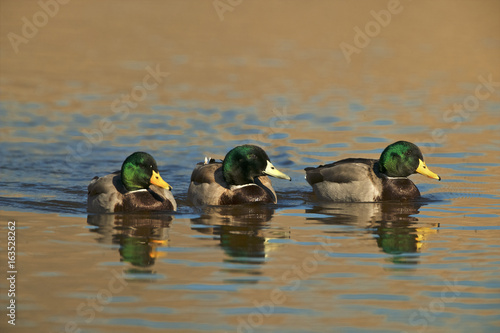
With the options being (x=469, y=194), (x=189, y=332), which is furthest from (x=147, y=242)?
(x=469, y=194)

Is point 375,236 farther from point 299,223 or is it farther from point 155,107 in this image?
point 155,107

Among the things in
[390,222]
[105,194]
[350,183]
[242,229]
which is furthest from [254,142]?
[242,229]

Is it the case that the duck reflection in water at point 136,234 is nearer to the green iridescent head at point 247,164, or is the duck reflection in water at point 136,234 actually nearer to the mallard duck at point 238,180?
the mallard duck at point 238,180

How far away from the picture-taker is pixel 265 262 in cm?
1017

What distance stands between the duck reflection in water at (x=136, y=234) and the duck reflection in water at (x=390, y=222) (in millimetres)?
2258

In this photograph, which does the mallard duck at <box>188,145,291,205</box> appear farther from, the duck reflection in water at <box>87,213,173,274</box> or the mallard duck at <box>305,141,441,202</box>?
the duck reflection in water at <box>87,213,173,274</box>

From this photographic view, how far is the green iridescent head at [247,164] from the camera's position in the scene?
13508 mm

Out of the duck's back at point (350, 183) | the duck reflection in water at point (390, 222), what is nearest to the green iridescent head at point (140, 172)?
the duck reflection in water at point (390, 222)

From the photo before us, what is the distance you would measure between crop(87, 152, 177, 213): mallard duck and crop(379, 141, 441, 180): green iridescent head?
3.32 meters

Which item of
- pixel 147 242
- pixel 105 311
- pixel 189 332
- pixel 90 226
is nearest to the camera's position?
pixel 189 332

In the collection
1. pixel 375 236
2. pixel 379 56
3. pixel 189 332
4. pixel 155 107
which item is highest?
pixel 379 56

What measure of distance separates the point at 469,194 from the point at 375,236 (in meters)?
3.47

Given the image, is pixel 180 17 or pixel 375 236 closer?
pixel 375 236

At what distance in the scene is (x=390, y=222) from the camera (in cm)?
1253
